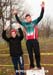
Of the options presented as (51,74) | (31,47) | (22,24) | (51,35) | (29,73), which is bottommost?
(51,35)

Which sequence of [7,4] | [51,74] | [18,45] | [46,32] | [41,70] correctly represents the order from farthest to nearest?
1. [46,32]
2. [7,4]
3. [51,74]
4. [18,45]
5. [41,70]

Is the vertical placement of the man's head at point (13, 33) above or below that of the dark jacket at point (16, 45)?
above

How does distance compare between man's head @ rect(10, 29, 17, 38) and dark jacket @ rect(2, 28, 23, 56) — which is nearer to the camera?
man's head @ rect(10, 29, 17, 38)

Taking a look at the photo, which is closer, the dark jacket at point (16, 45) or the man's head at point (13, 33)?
the man's head at point (13, 33)

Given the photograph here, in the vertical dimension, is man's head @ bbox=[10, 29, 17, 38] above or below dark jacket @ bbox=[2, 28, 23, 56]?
above

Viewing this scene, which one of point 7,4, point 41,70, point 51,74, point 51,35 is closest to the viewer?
point 41,70

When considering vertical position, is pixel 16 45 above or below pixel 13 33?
below

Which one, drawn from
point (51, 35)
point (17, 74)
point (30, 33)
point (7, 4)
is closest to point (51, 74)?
point (17, 74)

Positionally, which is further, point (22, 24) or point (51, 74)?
point (51, 74)

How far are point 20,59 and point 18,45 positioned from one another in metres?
0.45

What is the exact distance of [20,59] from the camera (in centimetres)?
1027

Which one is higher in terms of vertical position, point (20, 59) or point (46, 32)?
point (20, 59)

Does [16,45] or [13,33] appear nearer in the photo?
[13,33]

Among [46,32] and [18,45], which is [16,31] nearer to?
[18,45]
